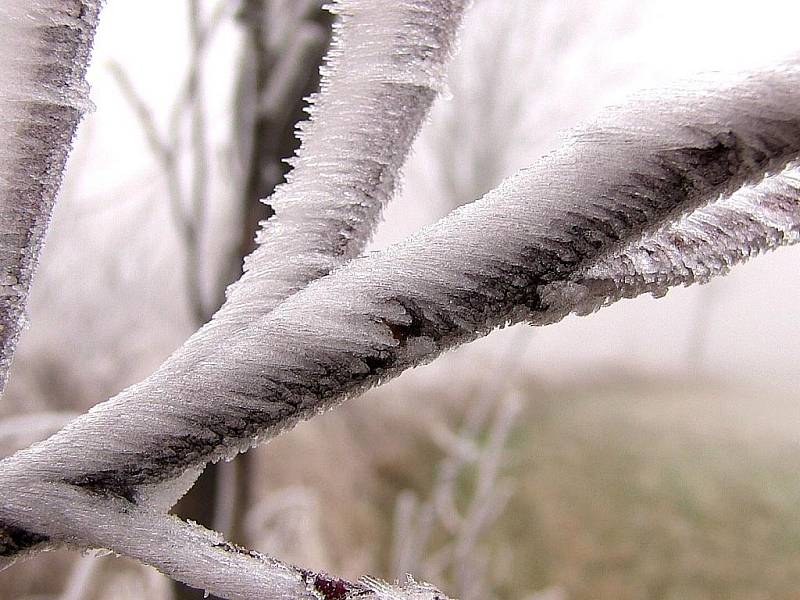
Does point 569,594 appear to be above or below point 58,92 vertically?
below

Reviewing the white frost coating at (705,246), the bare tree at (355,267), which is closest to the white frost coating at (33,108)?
the bare tree at (355,267)

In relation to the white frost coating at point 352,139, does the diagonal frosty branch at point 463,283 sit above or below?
below

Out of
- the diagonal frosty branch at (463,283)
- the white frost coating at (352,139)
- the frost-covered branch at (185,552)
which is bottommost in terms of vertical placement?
the frost-covered branch at (185,552)

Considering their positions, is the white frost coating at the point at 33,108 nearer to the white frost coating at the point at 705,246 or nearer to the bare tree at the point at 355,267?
the bare tree at the point at 355,267

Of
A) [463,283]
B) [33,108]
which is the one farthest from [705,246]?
[33,108]

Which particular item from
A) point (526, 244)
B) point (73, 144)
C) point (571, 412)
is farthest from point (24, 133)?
point (571, 412)

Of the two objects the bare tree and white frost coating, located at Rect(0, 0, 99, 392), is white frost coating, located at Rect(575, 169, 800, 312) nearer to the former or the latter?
the bare tree

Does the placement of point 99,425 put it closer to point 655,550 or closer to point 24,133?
point 24,133

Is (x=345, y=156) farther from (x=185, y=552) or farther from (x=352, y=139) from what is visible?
(x=185, y=552)
